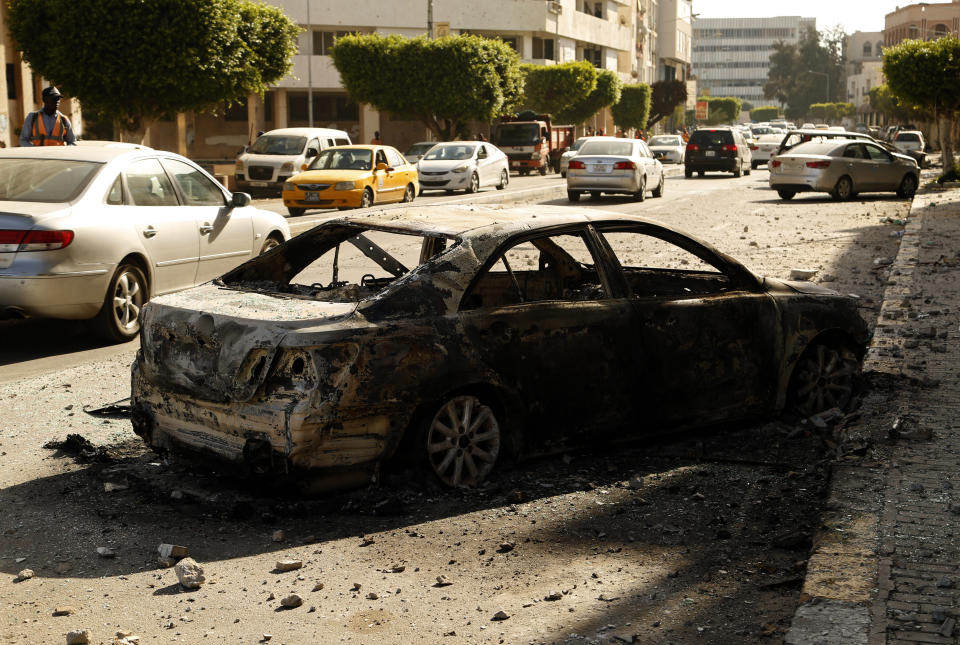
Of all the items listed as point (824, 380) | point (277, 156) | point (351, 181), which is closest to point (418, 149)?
point (277, 156)

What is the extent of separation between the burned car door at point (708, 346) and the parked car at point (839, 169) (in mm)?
22948

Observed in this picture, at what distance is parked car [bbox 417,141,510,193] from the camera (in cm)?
3391

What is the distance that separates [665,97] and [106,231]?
91945 millimetres

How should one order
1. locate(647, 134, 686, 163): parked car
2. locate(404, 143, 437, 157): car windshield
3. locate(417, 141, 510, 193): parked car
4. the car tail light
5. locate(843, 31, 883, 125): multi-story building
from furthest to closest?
locate(843, 31, 883, 125): multi-story building → locate(647, 134, 686, 163): parked car → locate(404, 143, 437, 157): car windshield → locate(417, 141, 510, 193): parked car → the car tail light

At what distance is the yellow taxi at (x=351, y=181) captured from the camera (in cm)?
2608

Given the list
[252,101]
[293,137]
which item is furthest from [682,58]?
[293,137]

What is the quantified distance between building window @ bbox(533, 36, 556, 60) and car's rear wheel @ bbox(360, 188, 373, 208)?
A: 2103 inches

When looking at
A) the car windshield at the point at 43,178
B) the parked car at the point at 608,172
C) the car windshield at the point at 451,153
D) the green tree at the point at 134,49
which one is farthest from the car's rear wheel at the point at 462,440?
the car windshield at the point at 451,153

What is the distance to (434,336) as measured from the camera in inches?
208

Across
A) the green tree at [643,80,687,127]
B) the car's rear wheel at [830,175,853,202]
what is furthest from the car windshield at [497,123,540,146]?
the green tree at [643,80,687,127]

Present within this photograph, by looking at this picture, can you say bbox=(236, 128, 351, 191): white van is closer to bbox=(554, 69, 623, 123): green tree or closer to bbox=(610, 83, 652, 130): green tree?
bbox=(554, 69, 623, 123): green tree

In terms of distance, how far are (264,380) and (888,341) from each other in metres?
5.69

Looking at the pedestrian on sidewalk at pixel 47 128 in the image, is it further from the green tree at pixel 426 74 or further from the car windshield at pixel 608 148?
the green tree at pixel 426 74

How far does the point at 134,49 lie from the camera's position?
30.5 metres
